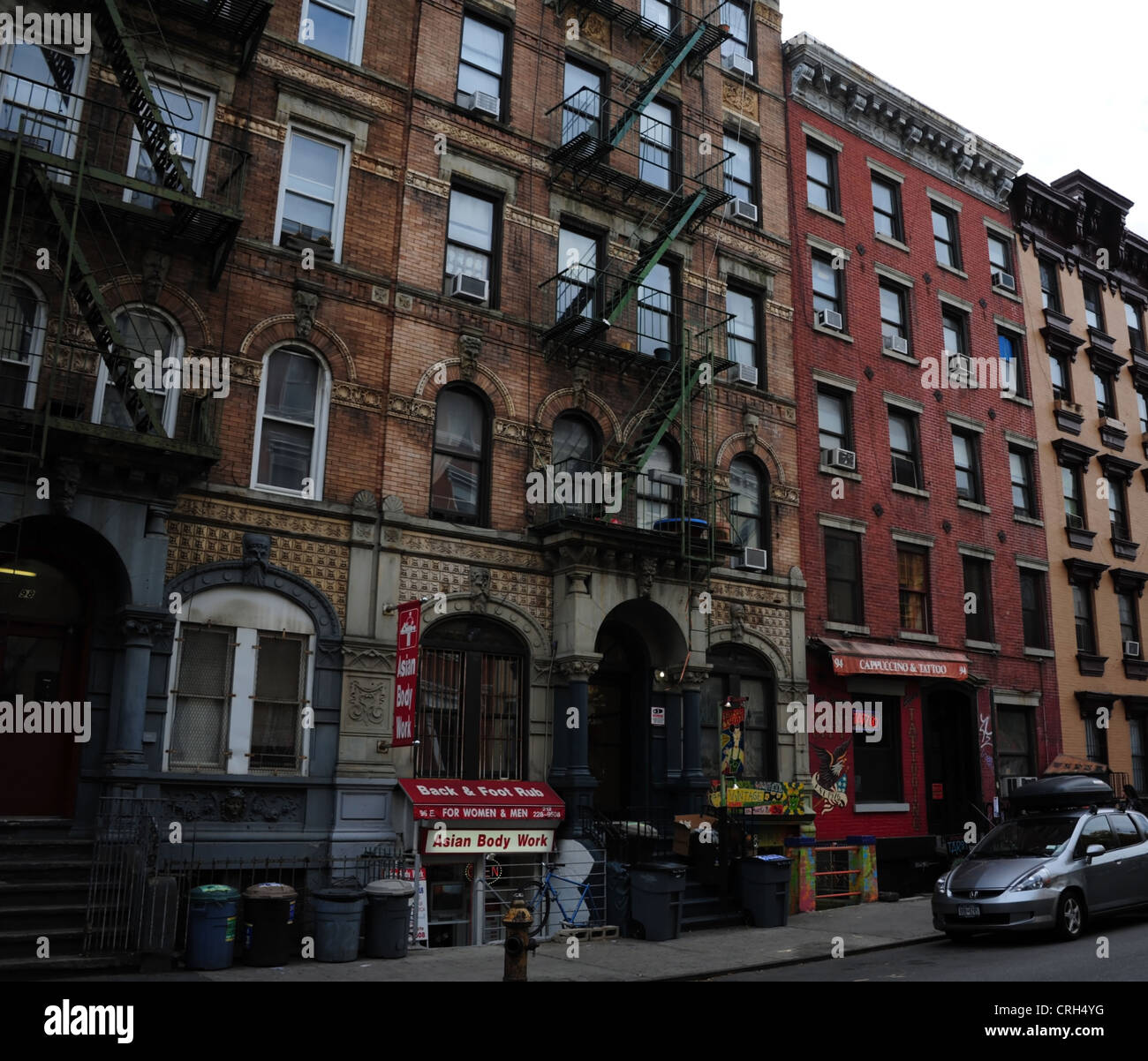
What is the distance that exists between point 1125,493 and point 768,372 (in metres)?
14.6

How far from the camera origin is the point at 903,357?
24359 mm

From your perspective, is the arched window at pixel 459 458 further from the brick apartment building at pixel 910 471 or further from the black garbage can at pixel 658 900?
the brick apartment building at pixel 910 471

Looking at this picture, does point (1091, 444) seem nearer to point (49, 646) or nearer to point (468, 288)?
point (468, 288)

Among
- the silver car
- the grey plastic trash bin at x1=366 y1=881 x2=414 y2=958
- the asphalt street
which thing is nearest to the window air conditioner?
the silver car

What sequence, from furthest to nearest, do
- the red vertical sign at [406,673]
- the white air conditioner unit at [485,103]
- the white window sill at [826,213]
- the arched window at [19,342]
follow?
1. the white window sill at [826,213]
2. the white air conditioner unit at [485,103]
3. the red vertical sign at [406,673]
4. the arched window at [19,342]

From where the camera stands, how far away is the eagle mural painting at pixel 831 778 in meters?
20.2

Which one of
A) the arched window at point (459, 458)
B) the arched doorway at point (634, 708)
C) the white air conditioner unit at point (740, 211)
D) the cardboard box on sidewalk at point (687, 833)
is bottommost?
the cardboard box on sidewalk at point (687, 833)

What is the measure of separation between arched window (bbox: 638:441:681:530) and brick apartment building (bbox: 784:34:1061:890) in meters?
3.58

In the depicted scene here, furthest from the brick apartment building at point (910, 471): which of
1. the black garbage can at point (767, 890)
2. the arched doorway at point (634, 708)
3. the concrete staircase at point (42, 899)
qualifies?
the concrete staircase at point (42, 899)

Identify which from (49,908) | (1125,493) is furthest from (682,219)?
(1125,493)

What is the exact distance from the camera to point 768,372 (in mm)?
21484

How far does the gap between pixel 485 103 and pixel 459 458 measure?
6244mm

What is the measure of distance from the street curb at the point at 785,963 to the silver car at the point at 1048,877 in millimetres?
561

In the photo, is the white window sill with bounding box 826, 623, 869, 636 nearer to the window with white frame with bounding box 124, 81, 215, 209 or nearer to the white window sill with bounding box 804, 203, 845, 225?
the white window sill with bounding box 804, 203, 845, 225
